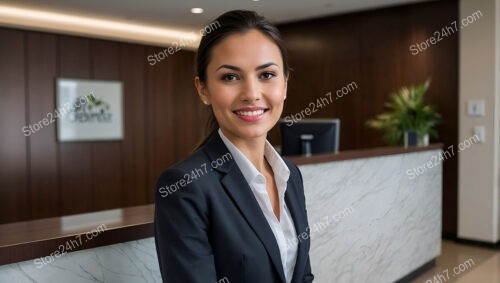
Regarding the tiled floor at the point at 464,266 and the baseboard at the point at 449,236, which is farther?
the baseboard at the point at 449,236

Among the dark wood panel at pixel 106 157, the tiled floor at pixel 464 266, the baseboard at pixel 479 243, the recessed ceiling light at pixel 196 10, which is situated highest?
the recessed ceiling light at pixel 196 10

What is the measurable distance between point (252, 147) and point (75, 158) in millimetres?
6148

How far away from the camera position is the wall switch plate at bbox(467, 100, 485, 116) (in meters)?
5.51

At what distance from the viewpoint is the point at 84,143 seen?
7.07 metres

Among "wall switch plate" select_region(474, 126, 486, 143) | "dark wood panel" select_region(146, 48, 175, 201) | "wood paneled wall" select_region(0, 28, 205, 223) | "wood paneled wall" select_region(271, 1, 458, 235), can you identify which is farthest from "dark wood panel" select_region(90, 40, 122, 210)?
"wall switch plate" select_region(474, 126, 486, 143)

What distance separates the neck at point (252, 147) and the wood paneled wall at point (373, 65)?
512 centimetres

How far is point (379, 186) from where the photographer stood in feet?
12.5

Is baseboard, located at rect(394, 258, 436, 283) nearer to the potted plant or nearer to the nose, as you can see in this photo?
the potted plant

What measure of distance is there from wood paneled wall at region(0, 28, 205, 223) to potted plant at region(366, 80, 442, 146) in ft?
9.62

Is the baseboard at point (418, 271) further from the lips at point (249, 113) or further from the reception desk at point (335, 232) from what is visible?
the lips at point (249, 113)

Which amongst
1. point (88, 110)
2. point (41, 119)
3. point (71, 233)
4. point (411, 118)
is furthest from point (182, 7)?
point (71, 233)

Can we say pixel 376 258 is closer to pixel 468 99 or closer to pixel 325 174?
pixel 325 174

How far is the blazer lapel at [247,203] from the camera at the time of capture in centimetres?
124

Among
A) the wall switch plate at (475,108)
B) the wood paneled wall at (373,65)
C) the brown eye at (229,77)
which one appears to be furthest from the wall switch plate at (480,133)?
the brown eye at (229,77)
